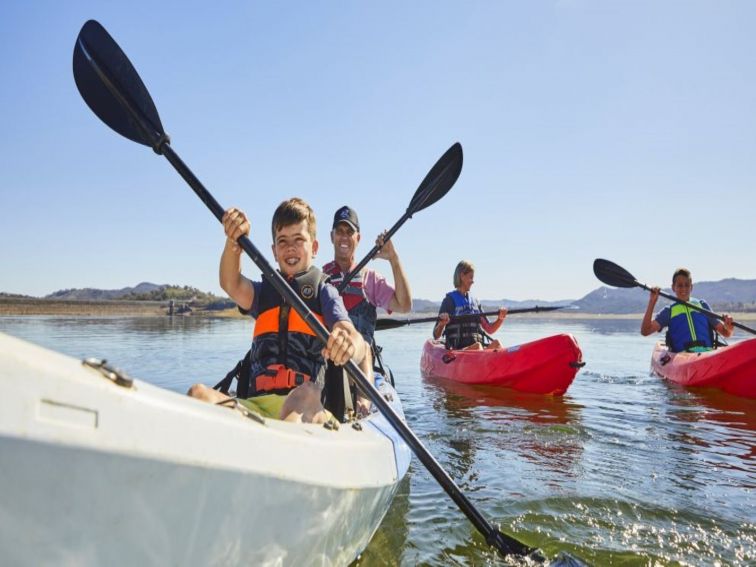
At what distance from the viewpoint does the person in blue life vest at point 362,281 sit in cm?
535

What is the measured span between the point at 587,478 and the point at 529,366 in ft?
12.7

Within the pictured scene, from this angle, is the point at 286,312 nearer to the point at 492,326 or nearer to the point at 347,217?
the point at 347,217

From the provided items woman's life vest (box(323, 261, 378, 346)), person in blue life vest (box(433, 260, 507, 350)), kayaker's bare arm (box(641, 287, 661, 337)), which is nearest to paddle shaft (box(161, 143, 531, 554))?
woman's life vest (box(323, 261, 378, 346))

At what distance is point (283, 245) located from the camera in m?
3.22

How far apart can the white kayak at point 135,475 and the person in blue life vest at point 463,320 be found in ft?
25.8

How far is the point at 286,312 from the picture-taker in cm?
301

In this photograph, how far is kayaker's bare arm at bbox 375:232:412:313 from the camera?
207 inches

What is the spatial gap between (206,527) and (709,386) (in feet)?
29.5

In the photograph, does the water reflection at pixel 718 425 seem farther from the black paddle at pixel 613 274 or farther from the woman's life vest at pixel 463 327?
the woman's life vest at pixel 463 327

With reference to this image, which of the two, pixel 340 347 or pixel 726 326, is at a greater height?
pixel 340 347

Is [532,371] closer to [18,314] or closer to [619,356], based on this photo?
[619,356]

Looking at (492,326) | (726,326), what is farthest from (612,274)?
(492,326)

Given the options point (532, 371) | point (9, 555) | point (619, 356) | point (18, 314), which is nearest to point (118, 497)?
point (9, 555)

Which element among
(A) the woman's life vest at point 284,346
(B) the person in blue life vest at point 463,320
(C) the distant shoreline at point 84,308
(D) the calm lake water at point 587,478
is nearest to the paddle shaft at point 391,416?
(D) the calm lake water at point 587,478
